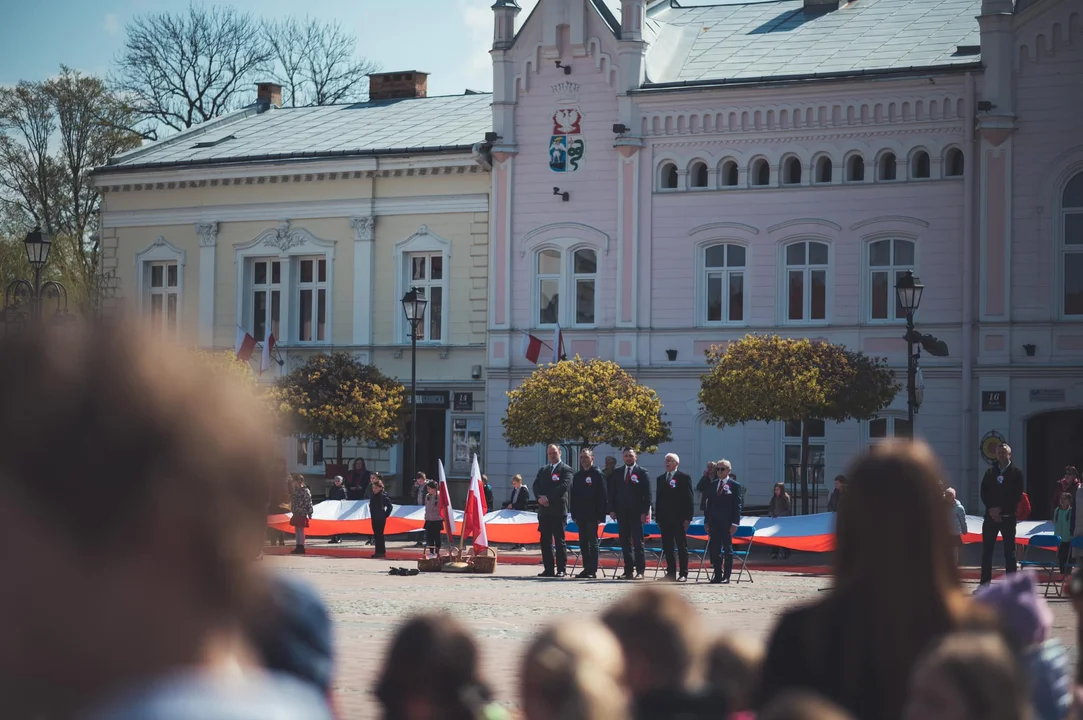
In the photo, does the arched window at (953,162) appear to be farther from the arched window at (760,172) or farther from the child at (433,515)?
the child at (433,515)

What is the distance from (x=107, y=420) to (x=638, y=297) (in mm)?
37902

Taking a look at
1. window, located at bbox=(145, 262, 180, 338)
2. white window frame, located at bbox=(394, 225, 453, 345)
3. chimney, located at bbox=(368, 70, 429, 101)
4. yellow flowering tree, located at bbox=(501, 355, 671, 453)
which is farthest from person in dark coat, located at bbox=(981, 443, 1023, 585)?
chimney, located at bbox=(368, 70, 429, 101)

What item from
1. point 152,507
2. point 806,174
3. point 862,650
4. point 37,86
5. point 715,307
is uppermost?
point 37,86

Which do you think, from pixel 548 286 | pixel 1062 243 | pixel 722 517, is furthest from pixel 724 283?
pixel 722 517

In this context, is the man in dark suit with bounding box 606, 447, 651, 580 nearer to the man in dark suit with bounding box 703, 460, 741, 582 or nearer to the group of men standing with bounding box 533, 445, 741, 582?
the group of men standing with bounding box 533, 445, 741, 582

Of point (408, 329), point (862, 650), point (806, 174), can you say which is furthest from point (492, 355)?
point (862, 650)

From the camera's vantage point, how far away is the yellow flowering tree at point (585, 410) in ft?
112

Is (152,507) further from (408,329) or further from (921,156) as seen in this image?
(408,329)

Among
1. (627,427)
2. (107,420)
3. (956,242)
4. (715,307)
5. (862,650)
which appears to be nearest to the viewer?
(107,420)

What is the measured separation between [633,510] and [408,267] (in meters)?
20.3

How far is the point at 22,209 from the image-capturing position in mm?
57156

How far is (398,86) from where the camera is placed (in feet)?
169

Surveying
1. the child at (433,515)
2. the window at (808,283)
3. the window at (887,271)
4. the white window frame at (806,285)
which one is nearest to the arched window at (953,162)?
the window at (887,271)

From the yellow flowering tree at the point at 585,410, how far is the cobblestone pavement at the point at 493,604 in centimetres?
682
